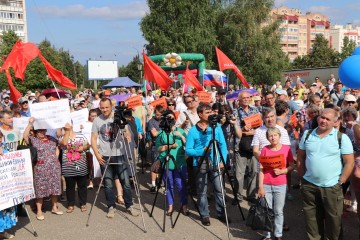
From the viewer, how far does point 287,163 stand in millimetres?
4859

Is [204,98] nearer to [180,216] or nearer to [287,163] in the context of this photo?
[180,216]

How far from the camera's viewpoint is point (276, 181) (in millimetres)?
4793

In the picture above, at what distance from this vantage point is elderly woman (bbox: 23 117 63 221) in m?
6.14

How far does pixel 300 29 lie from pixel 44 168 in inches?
5056

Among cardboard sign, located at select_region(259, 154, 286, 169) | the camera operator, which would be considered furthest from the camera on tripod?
cardboard sign, located at select_region(259, 154, 286, 169)

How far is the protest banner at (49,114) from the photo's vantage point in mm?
5941

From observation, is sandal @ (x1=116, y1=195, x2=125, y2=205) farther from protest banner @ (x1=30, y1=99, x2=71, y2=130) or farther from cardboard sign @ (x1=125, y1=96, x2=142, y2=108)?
cardboard sign @ (x1=125, y1=96, x2=142, y2=108)

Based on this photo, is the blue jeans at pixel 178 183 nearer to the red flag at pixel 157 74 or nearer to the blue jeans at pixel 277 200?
the blue jeans at pixel 277 200

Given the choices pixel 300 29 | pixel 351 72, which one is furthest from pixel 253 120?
pixel 300 29

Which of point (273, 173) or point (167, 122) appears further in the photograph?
point (167, 122)

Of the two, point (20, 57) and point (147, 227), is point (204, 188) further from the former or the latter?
point (20, 57)

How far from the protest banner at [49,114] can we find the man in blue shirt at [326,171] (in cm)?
372

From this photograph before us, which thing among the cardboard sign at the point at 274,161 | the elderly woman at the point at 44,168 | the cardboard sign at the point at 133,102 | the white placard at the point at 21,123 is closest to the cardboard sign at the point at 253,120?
the cardboard sign at the point at 274,161

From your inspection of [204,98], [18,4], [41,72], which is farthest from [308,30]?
[204,98]
